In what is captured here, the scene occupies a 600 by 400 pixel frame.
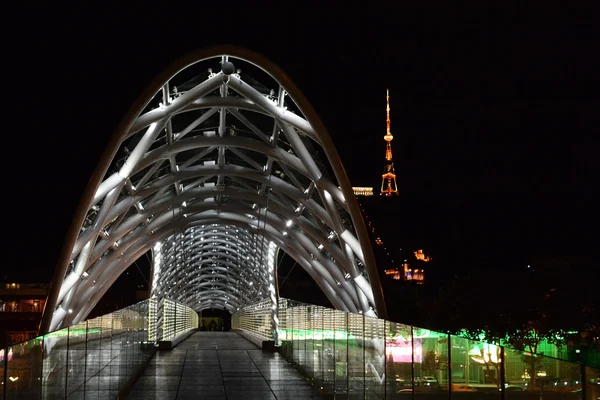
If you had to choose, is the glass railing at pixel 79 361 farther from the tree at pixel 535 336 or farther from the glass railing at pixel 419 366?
the tree at pixel 535 336

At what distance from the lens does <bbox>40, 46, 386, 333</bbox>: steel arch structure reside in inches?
1304

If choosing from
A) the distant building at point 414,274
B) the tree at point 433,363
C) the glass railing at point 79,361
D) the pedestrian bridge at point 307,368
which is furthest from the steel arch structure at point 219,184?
the distant building at point 414,274

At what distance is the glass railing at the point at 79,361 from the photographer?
7543 mm

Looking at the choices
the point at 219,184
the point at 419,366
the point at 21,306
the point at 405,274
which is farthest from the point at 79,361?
the point at 405,274

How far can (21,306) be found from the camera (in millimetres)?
100875

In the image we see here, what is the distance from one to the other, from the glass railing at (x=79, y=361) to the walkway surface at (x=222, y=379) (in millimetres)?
781

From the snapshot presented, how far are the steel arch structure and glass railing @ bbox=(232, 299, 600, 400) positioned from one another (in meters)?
14.5

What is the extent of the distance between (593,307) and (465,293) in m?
12.4

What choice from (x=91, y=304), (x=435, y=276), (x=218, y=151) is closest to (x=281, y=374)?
(x=218, y=151)

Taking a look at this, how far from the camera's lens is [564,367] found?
18.4ft

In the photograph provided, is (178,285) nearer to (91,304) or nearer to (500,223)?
(91,304)

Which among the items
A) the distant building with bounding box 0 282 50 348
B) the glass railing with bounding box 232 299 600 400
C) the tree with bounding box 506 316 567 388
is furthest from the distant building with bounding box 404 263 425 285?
the glass railing with bounding box 232 299 600 400

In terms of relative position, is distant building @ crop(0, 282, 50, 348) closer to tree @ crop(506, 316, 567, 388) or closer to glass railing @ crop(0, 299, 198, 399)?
tree @ crop(506, 316, 567, 388)

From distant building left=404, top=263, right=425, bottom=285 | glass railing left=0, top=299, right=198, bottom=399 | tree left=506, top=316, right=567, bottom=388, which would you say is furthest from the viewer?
distant building left=404, top=263, right=425, bottom=285
